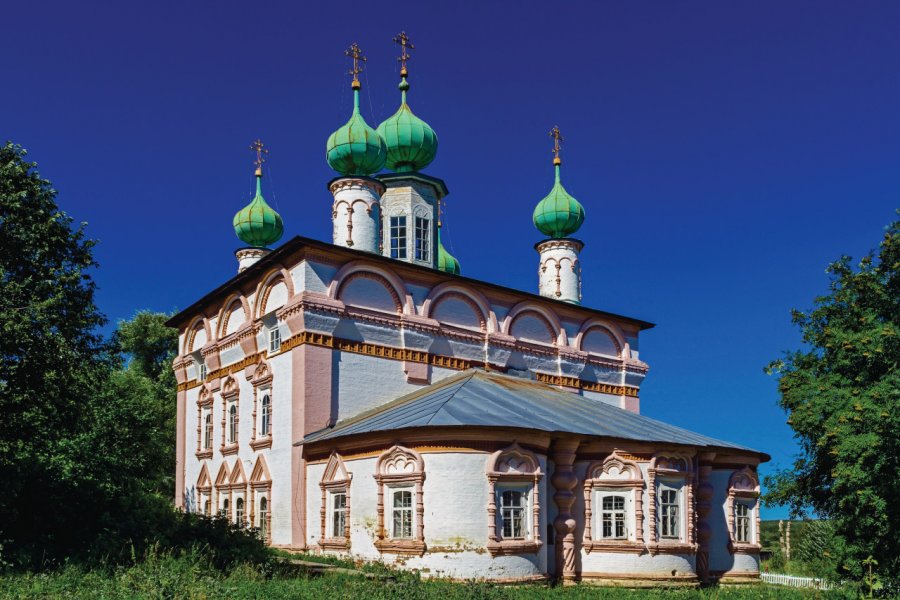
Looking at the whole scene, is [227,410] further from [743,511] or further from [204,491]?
[743,511]

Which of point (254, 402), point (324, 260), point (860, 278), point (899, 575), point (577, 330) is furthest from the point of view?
point (577, 330)

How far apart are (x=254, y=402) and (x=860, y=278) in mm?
12754

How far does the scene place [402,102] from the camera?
2364cm

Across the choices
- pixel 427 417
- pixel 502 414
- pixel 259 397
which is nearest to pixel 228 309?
pixel 259 397

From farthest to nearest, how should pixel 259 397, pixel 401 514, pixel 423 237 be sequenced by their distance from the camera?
1. pixel 423 237
2. pixel 259 397
3. pixel 401 514

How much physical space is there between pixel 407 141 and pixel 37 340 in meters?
12.2

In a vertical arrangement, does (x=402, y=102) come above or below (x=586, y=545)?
above

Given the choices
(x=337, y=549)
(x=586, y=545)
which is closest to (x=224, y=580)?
(x=337, y=549)

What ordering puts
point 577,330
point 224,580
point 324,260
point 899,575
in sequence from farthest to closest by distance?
point 577,330
point 324,260
point 899,575
point 224,580

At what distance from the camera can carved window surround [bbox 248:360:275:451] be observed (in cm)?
1911

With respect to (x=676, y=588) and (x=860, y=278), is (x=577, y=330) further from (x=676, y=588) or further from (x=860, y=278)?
(x=860, y=278)

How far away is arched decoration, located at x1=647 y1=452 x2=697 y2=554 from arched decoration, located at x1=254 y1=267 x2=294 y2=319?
808cm

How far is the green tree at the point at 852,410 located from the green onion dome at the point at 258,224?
1666 centimetres

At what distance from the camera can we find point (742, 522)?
18.4 meters
